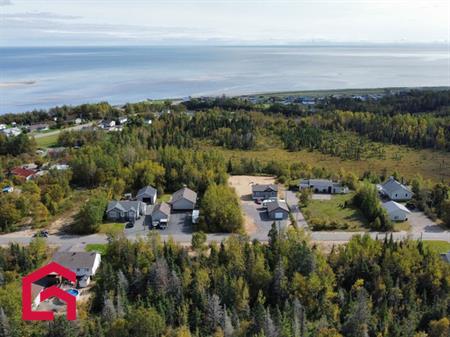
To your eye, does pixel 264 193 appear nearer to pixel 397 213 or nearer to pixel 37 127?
Answer: pixel 397 213

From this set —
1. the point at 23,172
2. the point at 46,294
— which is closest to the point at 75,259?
the point at 46,294

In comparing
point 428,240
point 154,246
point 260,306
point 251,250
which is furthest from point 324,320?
point 428,240

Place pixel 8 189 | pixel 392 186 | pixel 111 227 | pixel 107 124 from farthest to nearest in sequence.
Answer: pixel 107 124 → pixel 8 189 → pixel 392 186 → pixel 111 227

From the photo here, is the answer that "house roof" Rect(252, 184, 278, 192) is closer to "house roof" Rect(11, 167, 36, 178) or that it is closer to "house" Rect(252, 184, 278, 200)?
"house" Rect(252, 184, 278, 200)

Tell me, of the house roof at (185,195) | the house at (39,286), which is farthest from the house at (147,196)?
the house at (39,286)

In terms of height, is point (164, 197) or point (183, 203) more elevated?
point (183, 203)

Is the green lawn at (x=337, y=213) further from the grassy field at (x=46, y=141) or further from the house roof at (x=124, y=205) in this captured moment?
the grassy field at (x=46, y=141)
